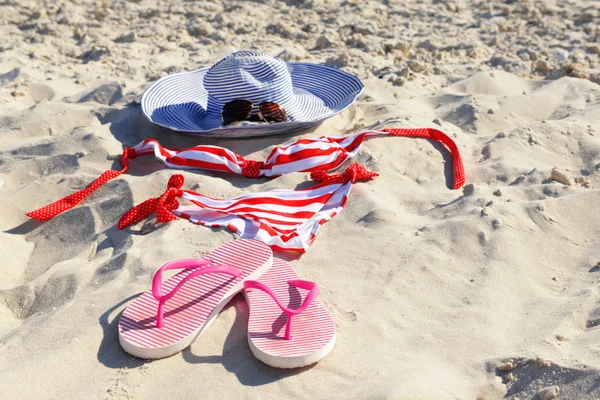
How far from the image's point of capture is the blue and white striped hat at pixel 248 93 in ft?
11.5

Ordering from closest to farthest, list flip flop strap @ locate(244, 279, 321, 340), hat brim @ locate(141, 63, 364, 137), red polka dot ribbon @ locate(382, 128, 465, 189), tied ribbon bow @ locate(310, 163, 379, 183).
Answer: flip flop strap @ locate(244, 279, 321, 340) → tied ribbon bow @ locate(310, 163, 379, 183) → red polka dot ribbon @ locate(382, 128, 465, 189) → hat brim @ locate(141, 63, 364, 137)

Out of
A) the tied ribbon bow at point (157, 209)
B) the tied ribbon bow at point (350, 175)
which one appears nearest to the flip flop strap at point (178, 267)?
the tied ribbon bow at point (157, 209)

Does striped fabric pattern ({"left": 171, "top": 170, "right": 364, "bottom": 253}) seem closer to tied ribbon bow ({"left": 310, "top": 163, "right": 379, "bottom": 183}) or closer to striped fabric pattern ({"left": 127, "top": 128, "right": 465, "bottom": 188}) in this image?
tied ribbon bow ({"left": 310, "top": 163, "right": 379, "bottom": 183})

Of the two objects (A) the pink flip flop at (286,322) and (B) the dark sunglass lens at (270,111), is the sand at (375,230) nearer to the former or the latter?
(A) the pink flip flop at (286,322)

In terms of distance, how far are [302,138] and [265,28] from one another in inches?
95.3

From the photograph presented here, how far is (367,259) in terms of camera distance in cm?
264

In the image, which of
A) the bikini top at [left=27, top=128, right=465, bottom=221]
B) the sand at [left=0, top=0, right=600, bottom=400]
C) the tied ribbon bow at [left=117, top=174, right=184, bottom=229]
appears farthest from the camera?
the bikini top at [left=27, top=128, right=465, bottom=221]

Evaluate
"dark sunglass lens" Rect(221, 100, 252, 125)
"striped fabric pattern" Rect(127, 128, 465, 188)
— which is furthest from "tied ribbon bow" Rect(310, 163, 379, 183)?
"dark sunglass lens" Rect(221, 100, 252, 125)

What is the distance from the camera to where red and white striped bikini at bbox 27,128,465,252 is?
9.36 ft

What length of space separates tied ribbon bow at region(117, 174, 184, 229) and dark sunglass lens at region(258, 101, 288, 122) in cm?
71

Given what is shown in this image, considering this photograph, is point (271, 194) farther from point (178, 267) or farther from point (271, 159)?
point (178, 267)

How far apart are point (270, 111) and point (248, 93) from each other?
140 millimetres

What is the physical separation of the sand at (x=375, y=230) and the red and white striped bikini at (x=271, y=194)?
0.06 metres

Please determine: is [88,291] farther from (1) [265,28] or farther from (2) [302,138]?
(1) [265,28]
